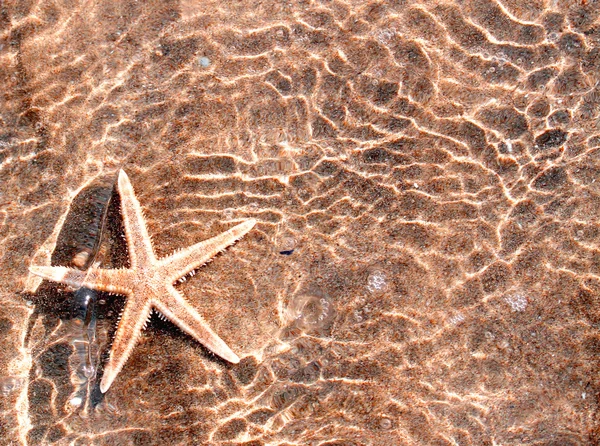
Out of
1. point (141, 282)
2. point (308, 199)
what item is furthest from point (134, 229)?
point (308, 199)

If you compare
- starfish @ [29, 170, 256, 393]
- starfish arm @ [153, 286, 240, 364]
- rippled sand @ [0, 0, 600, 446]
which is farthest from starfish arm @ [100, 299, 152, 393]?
rippled sand @ [0, 0, 600, 446]

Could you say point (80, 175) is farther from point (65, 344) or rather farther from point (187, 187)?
point (65, 344)

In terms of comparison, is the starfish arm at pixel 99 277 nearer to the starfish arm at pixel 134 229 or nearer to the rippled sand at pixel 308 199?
the starfish arm at pixel 134 229

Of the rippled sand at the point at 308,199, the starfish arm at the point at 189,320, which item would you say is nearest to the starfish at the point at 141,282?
the starfish arm at the point at 189,320

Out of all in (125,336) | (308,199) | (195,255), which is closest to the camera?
(125,336)

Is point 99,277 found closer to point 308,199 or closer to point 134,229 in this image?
point 134,229

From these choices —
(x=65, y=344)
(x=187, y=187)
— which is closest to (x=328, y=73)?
(x=187, y=187)
